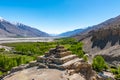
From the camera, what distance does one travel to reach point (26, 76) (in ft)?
114

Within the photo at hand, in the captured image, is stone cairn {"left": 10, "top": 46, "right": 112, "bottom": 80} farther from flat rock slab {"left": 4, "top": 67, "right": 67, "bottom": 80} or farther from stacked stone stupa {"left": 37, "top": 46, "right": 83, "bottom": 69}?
flat rock slab {"left": 4, "top": 67, "right": 67, "bottom": 80}

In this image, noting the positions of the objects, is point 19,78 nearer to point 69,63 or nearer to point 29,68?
point 29,68

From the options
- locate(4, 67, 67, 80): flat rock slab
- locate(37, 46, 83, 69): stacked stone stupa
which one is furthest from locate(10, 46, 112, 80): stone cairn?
locate(4, 67, 67, 80): flat rock slab

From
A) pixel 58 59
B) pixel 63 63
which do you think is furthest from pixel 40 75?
pixel 63 63

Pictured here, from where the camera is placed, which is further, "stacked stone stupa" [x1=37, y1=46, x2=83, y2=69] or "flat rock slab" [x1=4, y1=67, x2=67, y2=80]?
"stacked stone stupa" [x1=37, y1=46, x2=83, y2=69]

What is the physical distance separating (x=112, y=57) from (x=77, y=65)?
55.2m

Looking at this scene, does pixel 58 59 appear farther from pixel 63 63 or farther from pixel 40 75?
pixel 40 75

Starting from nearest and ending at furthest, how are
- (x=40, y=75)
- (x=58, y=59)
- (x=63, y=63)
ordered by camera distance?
(x=40, y=75) → (x=63, y=63) → (x=58, y=59)

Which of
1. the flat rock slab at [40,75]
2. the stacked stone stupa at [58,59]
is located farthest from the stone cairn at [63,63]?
the flat rock slab at [40,75]

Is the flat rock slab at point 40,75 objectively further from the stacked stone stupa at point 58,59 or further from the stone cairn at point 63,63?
the stacked stone stupa at point 58,59

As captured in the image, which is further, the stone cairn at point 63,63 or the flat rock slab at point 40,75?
the stone cairn at point 63,63

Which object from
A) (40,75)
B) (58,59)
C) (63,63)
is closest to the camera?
(40,75)

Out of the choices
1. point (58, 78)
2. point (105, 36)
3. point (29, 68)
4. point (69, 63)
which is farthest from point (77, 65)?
point (105, 36)

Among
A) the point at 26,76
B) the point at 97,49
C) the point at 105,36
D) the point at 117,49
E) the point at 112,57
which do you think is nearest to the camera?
the point at 26,76
